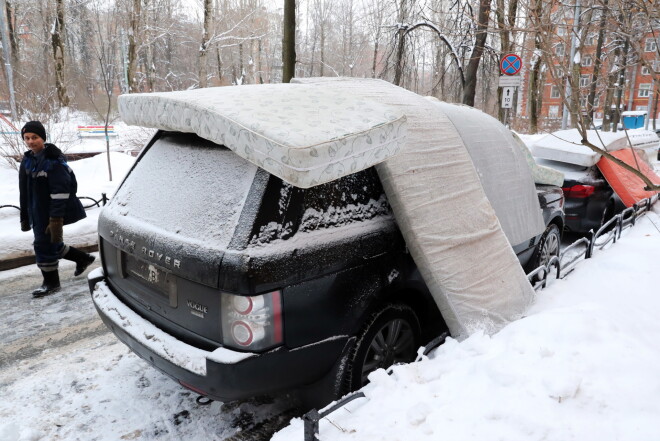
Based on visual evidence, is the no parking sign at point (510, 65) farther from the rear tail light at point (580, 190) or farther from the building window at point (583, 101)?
the building window at point (583, 101)

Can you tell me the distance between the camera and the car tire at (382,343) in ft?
8.68

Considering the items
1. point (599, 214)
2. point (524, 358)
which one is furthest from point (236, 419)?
point (599, 214)

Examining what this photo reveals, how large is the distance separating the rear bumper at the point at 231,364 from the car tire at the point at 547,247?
9.62ft

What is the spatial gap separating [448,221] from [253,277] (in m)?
1.43

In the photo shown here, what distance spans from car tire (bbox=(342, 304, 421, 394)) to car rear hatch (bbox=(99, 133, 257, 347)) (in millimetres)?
819

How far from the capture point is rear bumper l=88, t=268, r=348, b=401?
7.30 ft

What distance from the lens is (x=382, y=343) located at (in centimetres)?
284

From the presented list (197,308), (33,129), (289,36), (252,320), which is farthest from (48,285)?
(289,36)

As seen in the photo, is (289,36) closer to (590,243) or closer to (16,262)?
(16,262)

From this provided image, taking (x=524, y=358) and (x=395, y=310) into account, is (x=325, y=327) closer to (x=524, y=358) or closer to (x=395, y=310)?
(x=395, y=310)

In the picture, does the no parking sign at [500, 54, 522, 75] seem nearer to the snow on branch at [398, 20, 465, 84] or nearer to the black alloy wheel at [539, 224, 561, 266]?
the snow on branch at [398, 20, 465, 84]

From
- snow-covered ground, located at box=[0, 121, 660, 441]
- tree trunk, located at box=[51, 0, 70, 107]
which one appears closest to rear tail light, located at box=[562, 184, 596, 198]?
snow-covered ground, located at box=[0, 121, 660, 441]

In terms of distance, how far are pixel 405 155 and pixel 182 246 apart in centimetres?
142

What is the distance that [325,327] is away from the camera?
96.2 inches
